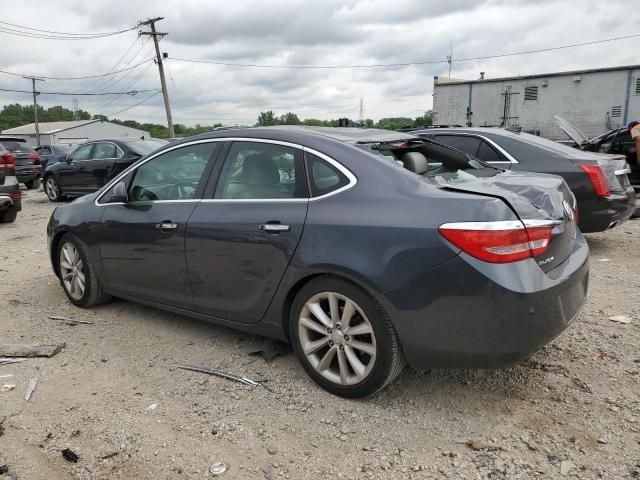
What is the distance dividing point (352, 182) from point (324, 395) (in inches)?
49.7

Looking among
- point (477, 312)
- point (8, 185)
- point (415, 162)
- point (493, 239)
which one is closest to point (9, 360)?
point (415, 162)

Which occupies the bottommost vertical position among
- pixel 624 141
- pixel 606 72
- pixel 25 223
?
pixel 25 223

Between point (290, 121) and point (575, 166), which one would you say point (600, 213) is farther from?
point (290, 121)

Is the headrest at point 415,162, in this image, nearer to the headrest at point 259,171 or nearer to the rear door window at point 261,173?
the rear door window at point 261,173

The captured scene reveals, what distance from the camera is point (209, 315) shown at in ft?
11.9

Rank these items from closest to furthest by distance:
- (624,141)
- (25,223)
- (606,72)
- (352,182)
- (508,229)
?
1. (508,229)
2. (352,182)
3. (25,223)
4. (624,141)
5. (606,72)

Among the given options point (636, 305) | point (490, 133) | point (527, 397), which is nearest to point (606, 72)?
point (490, 133)

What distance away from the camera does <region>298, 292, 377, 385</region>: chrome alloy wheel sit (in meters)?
2.85

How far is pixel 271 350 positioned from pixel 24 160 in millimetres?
15443

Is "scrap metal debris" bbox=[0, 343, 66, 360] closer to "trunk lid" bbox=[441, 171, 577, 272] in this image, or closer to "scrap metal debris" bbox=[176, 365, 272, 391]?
"scrap metal debris" bbox=[176, 365, 272, 391]

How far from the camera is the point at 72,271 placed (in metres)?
4.68

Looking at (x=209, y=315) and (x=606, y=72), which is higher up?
(x=606, y=72)

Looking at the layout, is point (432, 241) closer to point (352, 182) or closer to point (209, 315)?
point (352, 182)

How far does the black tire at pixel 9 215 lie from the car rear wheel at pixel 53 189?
3.19m
